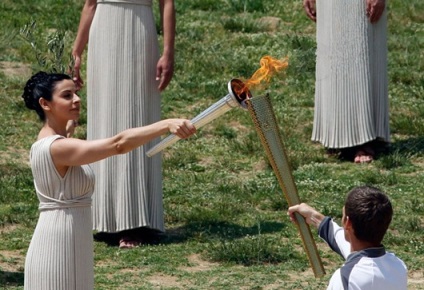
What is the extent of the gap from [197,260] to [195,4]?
6465 millimetres

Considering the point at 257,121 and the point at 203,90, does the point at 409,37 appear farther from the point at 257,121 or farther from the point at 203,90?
the point at 257,121

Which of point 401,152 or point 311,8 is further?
point 311,8

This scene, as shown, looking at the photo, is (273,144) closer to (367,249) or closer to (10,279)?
(367,249)

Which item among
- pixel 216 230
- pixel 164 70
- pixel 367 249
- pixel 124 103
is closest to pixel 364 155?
pixel 216 230

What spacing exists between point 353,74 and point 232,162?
127cm

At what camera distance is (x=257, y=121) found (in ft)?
18.8

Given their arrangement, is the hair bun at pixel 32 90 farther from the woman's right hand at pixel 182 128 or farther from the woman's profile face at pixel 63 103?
the woman's right hand at pixel 182 128

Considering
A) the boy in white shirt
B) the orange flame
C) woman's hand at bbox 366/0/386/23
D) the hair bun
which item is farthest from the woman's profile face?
woman's hand at bbox 366/0/386/23

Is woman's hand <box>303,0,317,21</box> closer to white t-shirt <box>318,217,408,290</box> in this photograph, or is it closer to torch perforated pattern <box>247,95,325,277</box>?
torch perforated pattern <box>247,95,325,277</box>

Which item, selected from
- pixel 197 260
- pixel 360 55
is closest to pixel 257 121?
pixel 197 260

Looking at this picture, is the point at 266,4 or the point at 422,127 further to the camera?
the point at 266,4

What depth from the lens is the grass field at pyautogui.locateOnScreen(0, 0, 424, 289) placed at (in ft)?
28.3

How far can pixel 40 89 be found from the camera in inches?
250

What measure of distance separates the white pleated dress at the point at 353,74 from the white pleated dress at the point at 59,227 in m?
5.00
